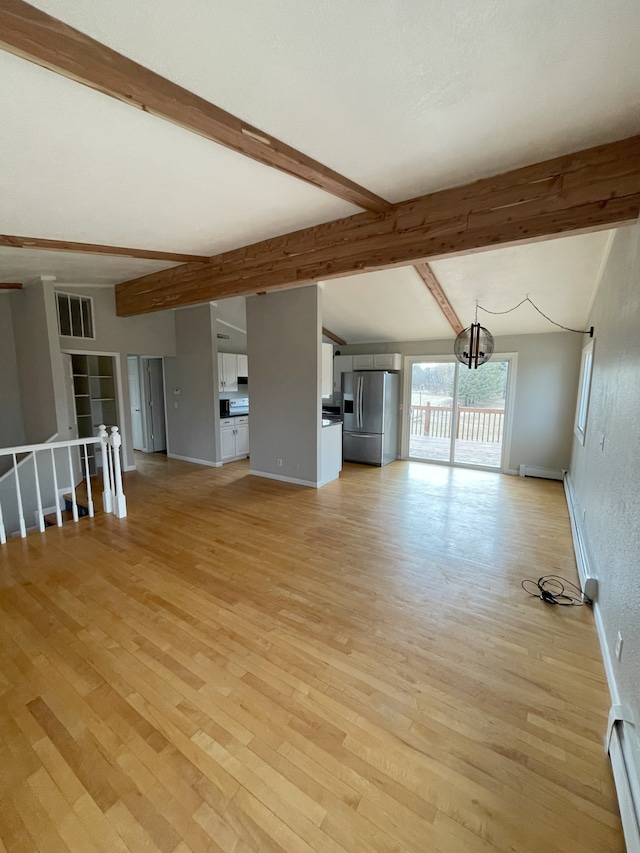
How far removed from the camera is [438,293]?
4.81 meters

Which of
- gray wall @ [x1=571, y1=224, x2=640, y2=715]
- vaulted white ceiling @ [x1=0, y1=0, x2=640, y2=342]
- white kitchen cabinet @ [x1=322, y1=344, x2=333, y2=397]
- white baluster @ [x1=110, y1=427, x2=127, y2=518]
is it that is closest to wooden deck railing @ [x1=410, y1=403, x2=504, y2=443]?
white kitchen cabinet @ [x1=322, y1=344, x2=333, y2=397]

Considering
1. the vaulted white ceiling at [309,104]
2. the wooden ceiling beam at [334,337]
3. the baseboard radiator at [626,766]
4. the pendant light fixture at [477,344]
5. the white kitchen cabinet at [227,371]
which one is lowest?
the baseboard radiator at [626,766]

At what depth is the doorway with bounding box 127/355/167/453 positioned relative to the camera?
7238 mm

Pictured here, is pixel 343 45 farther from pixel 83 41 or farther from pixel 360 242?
pixel 360 242

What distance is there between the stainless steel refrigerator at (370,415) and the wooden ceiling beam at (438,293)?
1372 mm

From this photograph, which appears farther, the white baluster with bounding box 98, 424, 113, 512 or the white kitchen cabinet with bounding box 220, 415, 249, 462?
the white kitchen cabinet with bounding box 220, 415, 249, 462

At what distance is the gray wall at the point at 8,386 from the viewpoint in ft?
17.2

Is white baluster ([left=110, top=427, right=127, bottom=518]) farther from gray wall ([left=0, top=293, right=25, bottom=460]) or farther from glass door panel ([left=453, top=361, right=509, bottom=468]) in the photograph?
glass door panel ([left=453, top=361, right=509, bottom=468])

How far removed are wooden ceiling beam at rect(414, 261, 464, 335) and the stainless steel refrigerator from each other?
137cm

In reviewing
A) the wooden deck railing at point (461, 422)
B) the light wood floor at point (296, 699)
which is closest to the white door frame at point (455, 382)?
the wooden deck railing at point (461, 422)

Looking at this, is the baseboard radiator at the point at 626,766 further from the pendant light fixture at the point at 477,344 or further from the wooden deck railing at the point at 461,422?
the wooden deck railing at the point at 461,422

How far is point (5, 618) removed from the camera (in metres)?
2.30

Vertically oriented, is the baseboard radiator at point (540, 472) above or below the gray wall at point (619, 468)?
below

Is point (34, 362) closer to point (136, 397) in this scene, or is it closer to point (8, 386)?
point (8, 386)
